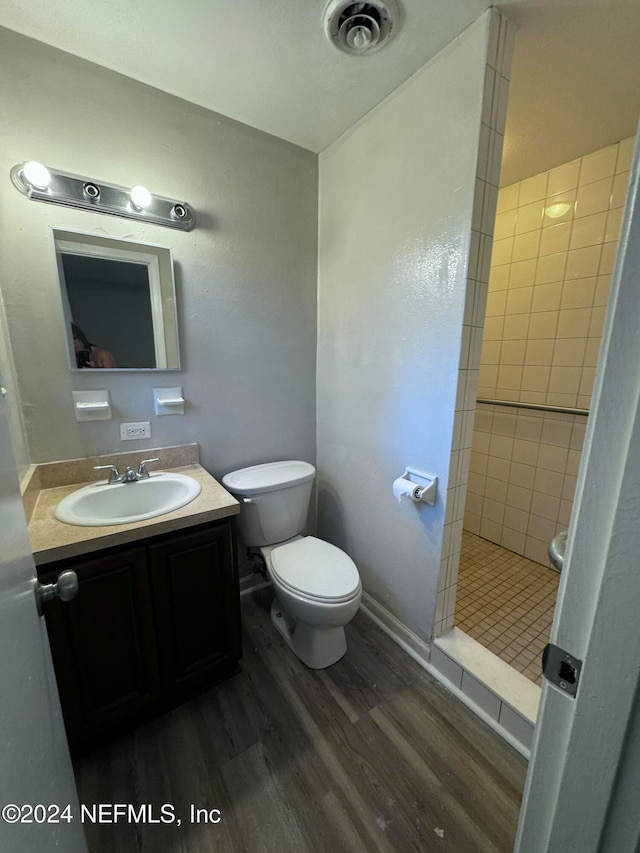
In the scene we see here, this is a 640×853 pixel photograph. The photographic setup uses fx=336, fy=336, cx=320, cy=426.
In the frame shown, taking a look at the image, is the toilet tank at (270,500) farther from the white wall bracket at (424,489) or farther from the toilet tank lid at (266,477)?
the white wall bracket at (424,489)

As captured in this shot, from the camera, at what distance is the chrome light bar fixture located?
3.85 feet

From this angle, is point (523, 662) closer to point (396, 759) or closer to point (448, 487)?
point (396, 759)

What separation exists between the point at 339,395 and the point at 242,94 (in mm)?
1344

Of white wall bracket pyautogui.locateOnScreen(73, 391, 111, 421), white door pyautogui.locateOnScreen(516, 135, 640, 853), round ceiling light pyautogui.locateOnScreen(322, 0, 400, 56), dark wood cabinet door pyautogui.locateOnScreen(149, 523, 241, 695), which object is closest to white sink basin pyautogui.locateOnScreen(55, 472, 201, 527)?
dark wood cabinet door pyautogui.locateOnScreen(149, 523, 241, 695)

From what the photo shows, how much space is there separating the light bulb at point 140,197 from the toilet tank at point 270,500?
1.21m

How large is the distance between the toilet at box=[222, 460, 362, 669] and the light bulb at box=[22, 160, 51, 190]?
4.28 feet

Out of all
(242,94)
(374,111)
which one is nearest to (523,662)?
(374,111)

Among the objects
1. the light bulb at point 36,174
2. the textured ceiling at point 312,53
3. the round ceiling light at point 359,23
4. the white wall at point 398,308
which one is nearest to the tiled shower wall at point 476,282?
the white wall at point 398,308

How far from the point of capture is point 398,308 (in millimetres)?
1438

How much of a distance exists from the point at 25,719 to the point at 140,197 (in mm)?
1602

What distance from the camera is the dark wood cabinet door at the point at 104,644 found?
3.40 ft

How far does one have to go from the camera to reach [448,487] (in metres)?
1.33

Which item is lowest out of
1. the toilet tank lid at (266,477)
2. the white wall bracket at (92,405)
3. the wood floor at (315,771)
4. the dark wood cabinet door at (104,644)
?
the wood floor at (315,771)

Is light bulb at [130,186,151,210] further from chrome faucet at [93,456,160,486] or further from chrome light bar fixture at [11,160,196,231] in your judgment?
chrome faucet at [93,456,160,486]
